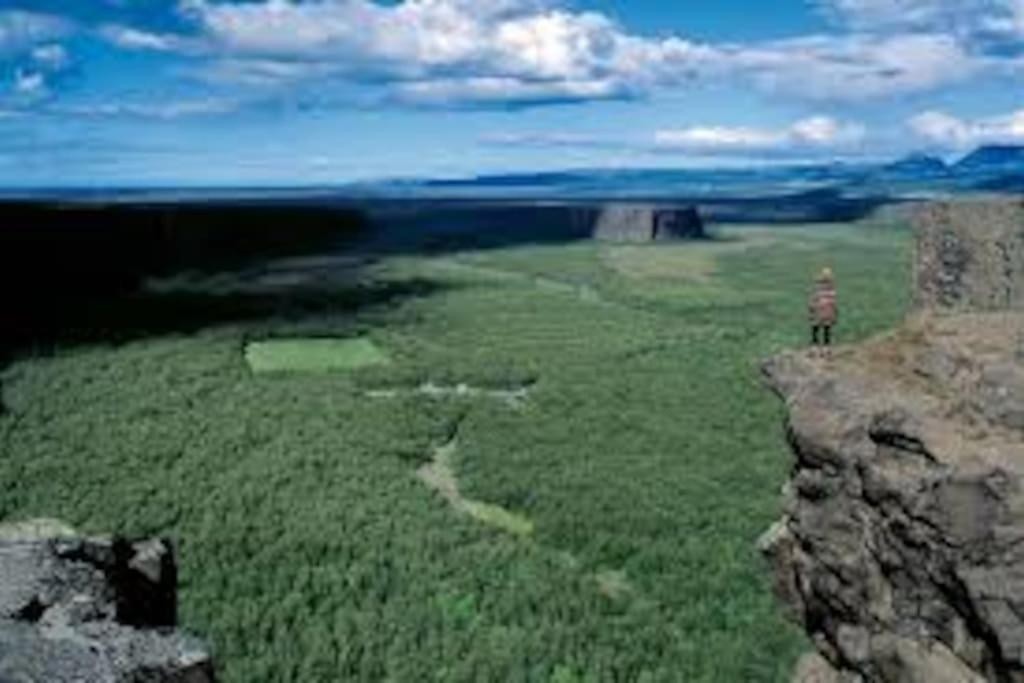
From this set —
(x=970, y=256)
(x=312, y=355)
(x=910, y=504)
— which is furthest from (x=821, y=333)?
(x=312, y=355)

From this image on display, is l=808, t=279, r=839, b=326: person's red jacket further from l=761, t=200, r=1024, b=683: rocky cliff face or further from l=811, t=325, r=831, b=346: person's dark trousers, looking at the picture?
l=761, t=200, r=1024, b=683: rocky cliff face

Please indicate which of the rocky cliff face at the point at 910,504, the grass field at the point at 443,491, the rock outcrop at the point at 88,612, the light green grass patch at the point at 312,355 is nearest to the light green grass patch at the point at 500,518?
the grass field at the point at 443,491

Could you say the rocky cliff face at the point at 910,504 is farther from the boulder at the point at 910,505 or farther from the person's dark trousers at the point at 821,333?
the person's dark trousers at the point at 821,333

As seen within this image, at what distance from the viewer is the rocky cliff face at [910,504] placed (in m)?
21.1

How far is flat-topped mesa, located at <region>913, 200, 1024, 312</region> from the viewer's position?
34062 millimetres

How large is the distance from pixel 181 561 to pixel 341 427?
3774cm

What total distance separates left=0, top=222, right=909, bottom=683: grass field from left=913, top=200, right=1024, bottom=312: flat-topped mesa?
22898mm

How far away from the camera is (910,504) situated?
73.0 feet

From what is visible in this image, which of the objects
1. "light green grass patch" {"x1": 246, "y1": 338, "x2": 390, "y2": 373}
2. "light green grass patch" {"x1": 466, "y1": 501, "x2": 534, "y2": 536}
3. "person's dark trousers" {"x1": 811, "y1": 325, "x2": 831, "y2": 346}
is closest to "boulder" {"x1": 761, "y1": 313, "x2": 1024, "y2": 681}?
"person's dark trousers" {"x1": 811, "y1": 325, "x2": 831, "y2": 346}

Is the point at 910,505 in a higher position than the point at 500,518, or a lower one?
higher

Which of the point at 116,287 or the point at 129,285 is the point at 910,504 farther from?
the point at 129,285

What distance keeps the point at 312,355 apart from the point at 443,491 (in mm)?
54709

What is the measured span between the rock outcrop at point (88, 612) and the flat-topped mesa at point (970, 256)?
1818 centimetres

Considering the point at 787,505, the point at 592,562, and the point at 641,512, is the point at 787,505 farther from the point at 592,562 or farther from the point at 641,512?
the point at 641,512
